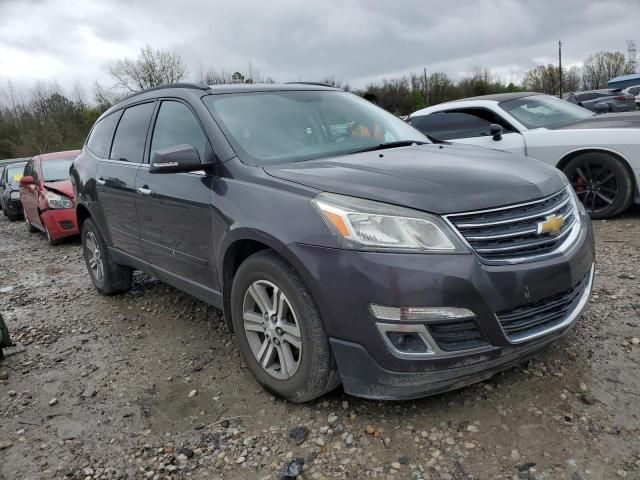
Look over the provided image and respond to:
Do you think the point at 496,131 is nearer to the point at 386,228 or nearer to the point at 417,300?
the point at 386,228

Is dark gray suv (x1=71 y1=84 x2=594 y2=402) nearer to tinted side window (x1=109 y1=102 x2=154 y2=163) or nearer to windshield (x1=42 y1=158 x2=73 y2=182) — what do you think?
tinted side window (x1=109 y1=102 x2=154 y2=163)

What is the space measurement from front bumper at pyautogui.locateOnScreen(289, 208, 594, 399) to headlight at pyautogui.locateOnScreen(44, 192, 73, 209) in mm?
6962

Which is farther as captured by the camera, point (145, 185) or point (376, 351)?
point (145, 185)

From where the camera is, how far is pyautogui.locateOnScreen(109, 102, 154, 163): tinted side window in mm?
4035

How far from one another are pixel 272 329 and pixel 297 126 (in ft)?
4.46

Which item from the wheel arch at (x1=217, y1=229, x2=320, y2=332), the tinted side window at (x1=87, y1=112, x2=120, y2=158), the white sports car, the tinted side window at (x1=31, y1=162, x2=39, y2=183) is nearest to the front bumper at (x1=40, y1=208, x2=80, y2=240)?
the tinted side window at (x1=31, y1=162, x2=39, y2=183)

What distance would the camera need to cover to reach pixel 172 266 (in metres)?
3.66

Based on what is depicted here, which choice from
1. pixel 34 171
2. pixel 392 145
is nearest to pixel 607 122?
pixel 392 145

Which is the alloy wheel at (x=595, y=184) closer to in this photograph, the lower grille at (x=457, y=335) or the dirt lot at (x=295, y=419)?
the dirt lot at (x=295, y=419)

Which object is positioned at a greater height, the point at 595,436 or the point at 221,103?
the point at 221,103

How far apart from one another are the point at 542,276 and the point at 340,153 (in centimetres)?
139

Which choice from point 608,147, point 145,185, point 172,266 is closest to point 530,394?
point 172,266

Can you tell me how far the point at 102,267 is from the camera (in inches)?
199

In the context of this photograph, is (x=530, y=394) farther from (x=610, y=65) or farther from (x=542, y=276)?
(x=610, y=65)
